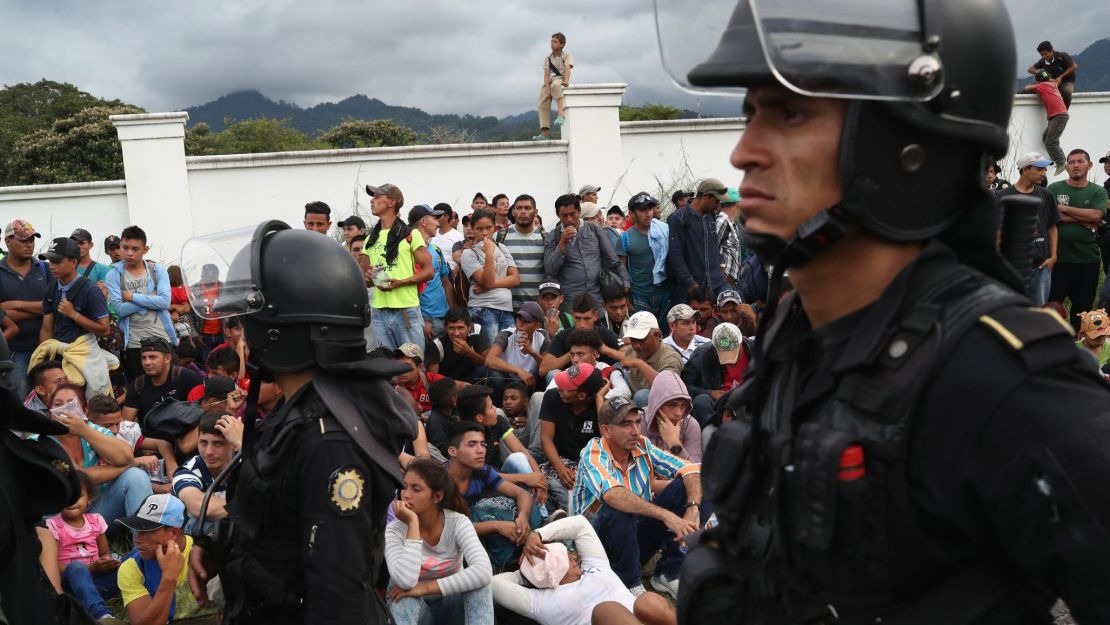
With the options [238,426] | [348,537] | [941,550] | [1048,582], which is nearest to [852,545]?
[941,550]

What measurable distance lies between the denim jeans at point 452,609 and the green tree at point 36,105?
103 ft

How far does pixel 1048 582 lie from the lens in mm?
1368

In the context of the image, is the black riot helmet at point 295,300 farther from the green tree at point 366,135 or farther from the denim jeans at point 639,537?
the green tree at point 366,135

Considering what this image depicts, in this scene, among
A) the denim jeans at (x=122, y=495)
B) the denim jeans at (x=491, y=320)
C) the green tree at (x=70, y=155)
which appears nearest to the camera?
the denim jeans at (x=122, y=495)

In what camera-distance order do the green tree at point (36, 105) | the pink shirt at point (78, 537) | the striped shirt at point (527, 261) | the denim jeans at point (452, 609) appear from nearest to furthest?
the denim jeans at point (452, 609) → the pink shirt at point (78, 537) → the striped shirt at point (527, 261) → the green tree at point (36, 105)

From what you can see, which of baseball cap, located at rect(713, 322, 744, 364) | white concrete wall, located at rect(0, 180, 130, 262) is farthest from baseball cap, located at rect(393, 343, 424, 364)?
white concrete wall, located at rect(0, 180, 130, 262)

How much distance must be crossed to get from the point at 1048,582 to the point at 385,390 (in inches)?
89.6

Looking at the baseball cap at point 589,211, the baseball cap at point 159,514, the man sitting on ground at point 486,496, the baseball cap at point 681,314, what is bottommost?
the man sitting on ground at point 486,496

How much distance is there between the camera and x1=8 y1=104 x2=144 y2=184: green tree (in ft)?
91.6

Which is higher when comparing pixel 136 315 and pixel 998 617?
pixel 998 617

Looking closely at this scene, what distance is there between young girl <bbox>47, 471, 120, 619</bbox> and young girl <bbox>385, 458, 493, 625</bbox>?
1.82m

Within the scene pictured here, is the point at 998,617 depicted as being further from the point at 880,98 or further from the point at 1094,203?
the point at 1094,203

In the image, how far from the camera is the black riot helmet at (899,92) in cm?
158

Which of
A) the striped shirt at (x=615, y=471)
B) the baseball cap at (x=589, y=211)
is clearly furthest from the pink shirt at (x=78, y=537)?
the baseball cap at (x=589, y=211)
